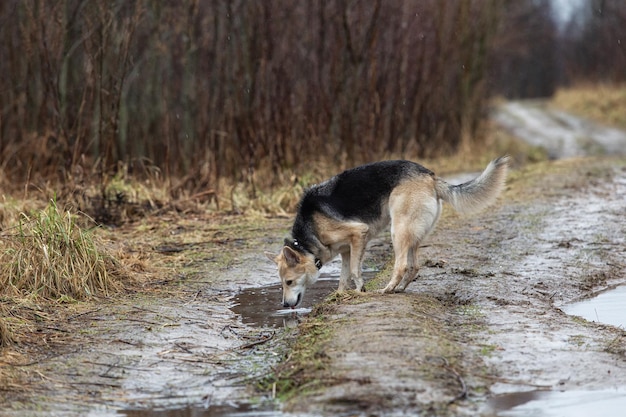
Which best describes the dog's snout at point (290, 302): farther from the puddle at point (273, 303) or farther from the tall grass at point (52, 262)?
the tall grass at point (52, 262)

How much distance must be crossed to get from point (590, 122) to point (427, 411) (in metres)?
32.1

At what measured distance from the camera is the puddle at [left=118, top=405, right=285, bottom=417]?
484 centimetres

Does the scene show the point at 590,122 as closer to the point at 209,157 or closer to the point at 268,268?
the point at 209,157

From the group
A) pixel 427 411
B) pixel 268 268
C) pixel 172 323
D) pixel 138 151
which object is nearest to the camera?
pixel 427 411

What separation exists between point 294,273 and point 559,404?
10.5ft

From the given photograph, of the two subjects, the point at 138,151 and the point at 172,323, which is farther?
the point at 138,151

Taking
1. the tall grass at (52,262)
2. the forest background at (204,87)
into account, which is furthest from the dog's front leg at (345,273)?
the forest background at (204,87)

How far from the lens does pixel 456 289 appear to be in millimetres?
7688

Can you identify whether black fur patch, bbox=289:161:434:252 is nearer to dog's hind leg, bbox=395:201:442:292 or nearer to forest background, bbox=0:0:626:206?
dog's hind leg, bbox=395:201:442:292

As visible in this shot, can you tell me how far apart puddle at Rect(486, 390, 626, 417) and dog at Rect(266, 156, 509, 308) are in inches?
102

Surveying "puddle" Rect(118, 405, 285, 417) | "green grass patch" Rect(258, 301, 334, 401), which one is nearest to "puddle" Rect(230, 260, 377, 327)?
"green grass patch" Rect(258, 301, 334, 401)

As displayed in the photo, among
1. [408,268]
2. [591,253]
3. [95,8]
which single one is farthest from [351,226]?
[95,8]

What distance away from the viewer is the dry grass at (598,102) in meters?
→ 35.1

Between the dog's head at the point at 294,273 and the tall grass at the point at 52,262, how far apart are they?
5.00 feet
